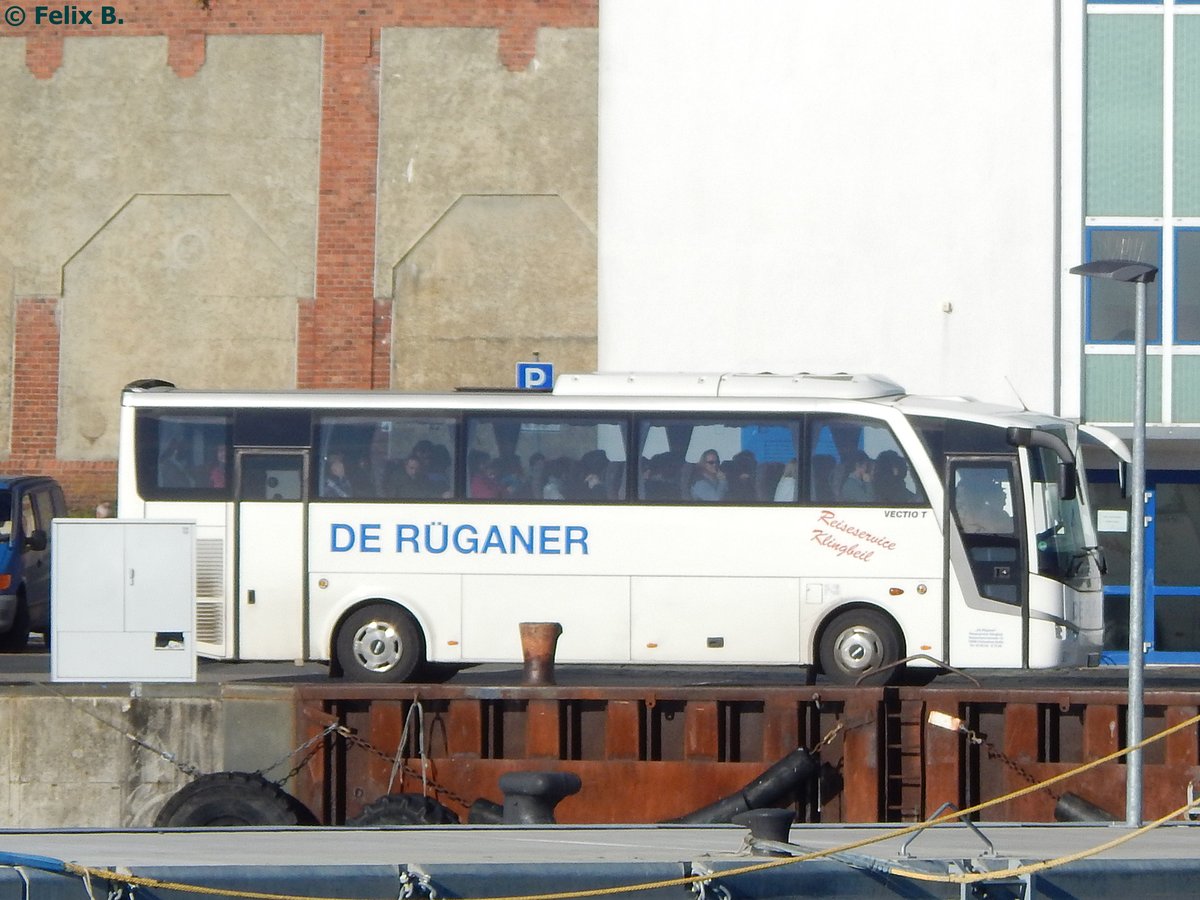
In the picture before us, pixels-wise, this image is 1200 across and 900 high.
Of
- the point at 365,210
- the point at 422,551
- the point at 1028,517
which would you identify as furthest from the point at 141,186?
the point at 1028,517

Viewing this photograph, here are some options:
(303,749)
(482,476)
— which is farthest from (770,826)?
(482,476)

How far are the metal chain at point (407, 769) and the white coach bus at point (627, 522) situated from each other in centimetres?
201

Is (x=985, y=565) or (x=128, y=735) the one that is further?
(x=985, y=565)

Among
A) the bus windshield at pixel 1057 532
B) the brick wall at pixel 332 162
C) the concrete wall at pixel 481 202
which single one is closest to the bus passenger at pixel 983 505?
the bus windshield at pixel 1057 532

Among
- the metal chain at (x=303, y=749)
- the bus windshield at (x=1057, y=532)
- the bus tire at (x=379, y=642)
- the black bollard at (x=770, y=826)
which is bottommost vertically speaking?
the metal chain at (x=303, y=749)

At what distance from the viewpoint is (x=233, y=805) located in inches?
540

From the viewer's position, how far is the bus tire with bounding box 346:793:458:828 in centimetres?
1348

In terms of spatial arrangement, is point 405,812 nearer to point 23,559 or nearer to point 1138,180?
point 23,559

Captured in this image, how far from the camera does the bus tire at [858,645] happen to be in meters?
16.5

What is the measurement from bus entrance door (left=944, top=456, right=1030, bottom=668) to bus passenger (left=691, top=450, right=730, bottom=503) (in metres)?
2.13

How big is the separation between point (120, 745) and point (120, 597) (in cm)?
143

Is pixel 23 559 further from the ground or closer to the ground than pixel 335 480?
closer to the ground

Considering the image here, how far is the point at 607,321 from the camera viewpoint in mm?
24047

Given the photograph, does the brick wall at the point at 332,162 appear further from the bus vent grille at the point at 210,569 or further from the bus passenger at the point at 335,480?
the bus vent grille at the point at 210,569
